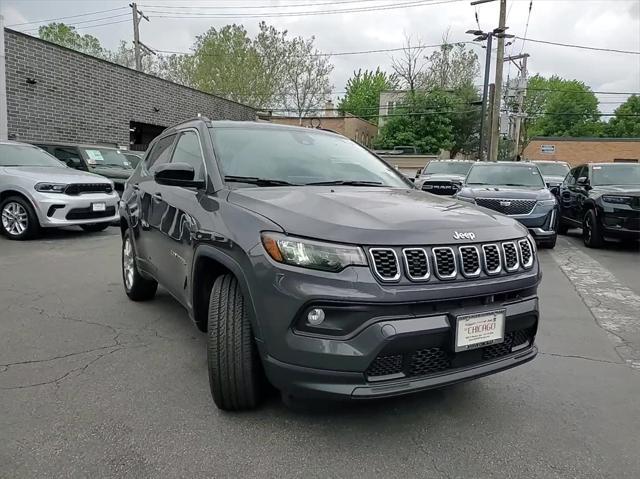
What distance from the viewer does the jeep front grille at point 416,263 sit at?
2340 millimetres

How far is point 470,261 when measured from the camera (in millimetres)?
2510

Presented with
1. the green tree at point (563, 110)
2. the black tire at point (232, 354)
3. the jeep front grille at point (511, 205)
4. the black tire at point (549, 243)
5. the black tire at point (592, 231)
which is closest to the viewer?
the black tire at point (232, 354)

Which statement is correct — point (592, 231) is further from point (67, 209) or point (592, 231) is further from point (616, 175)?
point (67, 209)

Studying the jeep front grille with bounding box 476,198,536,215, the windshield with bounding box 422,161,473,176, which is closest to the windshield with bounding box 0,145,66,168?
the jeep front grille with bounding box 476,198,536,215

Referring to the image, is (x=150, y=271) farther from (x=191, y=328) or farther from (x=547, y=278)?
(x=547, y=278)

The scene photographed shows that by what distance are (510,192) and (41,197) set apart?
8096mm

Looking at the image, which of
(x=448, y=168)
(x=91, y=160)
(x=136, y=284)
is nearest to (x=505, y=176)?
(x=448, y=168)

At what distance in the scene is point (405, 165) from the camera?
3014cm

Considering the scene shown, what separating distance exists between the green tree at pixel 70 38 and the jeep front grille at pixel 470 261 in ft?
168

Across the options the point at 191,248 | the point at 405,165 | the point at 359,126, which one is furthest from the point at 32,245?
the point at 359,126

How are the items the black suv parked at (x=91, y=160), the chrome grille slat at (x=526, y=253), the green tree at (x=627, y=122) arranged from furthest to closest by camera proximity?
1. the green tree at (x=627, y=122)
2. the black suv parked at (x=91, y=160)
3. the chrome grille slat at (x=526, y=253)

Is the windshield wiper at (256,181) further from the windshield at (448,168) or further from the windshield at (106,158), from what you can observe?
the windshield at (448,168)

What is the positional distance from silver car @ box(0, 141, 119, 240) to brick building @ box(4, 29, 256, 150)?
14.7ft

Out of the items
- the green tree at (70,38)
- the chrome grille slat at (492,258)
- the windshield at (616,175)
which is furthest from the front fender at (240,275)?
the green tree at (70,38)
